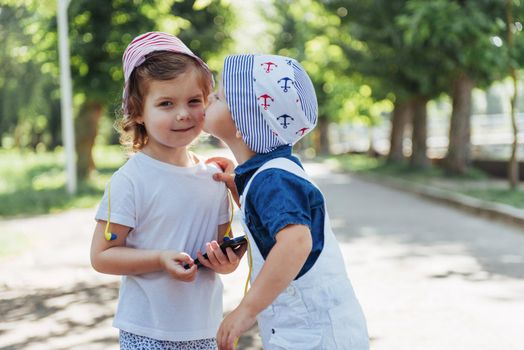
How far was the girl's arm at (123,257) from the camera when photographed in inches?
86.9

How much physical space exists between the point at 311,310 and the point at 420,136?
871 inches

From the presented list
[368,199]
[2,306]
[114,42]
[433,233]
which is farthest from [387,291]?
[114,42]

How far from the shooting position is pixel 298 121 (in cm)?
206

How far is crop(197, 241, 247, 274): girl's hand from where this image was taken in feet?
7.02

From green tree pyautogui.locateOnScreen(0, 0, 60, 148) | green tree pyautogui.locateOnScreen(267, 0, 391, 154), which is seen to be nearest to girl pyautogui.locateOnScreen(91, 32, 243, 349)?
green tree pyautogui.locateOnScreen(0, 0, 60, 148)

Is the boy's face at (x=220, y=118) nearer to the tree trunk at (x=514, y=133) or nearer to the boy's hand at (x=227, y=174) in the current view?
the boy's hand at (x=227, y=174)

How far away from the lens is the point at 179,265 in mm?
2174

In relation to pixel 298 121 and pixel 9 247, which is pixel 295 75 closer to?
pixel 298 121

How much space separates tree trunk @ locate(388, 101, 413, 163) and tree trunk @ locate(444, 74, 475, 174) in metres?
6.65

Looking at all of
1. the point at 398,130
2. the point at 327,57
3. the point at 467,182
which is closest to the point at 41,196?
the point at 467,182

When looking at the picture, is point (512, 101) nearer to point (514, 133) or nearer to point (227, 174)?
point (514, 133)

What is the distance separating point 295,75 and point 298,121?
13 cm

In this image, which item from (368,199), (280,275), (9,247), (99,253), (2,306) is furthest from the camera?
(368,199)

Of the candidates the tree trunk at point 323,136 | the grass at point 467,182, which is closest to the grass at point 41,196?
the grass at point 467,182
